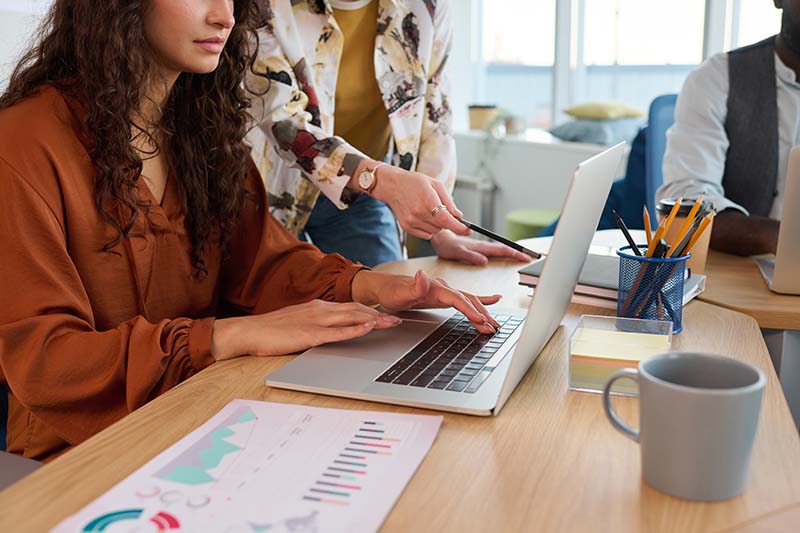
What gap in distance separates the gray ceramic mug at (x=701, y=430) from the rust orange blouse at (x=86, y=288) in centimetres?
54

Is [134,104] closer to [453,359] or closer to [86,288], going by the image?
[86,288]

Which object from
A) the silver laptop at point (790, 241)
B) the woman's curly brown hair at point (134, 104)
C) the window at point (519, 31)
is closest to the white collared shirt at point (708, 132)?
the silver laptop at point (790, 241)

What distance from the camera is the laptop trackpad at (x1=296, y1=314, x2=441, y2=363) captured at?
102 centimetres

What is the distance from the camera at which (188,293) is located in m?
1.31

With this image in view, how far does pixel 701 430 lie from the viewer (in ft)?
2.16

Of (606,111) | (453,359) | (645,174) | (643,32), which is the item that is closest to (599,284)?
(453,359)

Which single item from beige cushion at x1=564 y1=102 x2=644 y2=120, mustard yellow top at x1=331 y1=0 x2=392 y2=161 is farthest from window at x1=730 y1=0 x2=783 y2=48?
mustard yellow top at x1=331 y1=0 x2=392 y2=161

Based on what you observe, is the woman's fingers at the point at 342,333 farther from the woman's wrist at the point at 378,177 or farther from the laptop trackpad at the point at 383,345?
the woman's wrist at the point at 378,177

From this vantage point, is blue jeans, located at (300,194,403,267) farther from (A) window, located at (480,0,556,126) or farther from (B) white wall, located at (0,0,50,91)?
(A) window, located at (480,0,556,126)

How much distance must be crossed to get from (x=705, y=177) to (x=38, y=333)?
1451mm

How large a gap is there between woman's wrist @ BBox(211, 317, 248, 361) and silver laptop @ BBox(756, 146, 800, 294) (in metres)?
0.78

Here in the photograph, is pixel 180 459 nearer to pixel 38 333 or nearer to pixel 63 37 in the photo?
pixel 38 333

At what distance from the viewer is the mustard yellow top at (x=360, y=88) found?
72.9 inches

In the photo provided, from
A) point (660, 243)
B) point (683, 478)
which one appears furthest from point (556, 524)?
point (660, 243)
